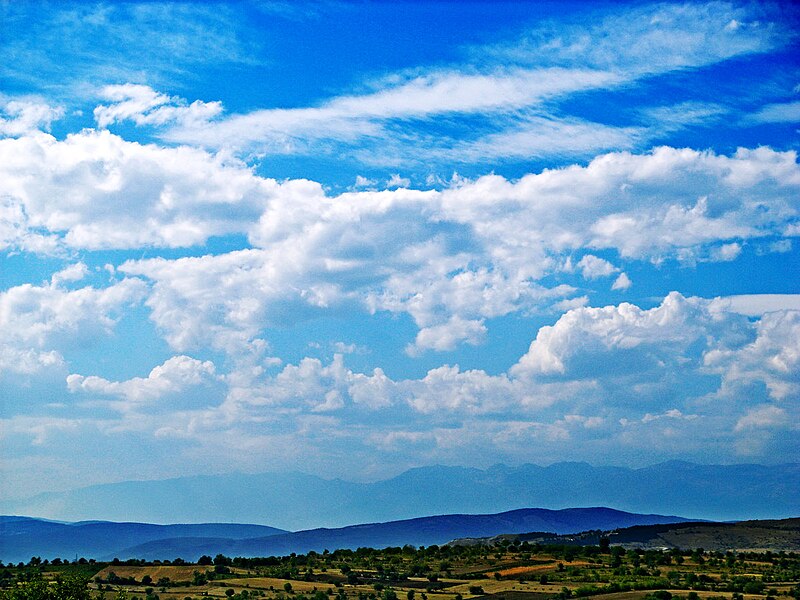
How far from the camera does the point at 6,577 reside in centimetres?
15338

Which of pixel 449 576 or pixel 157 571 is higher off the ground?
pixel 157 571

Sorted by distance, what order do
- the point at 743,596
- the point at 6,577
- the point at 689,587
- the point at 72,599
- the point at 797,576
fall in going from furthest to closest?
the point at 6,577, the point at 797,576, the point at 689,587, the point at 743,596, the point at 72,599

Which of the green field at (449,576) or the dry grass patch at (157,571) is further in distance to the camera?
the dry grass patch at (157,571)

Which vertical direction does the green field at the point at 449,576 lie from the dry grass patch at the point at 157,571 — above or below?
below

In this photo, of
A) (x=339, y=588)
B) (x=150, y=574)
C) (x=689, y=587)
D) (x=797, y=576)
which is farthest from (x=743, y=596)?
(x=150, y=574)

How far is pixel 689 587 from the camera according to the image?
123188 mm

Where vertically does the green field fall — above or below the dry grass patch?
below

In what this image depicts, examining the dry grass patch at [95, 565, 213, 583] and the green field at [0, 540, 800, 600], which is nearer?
the green field at [0, 540, 800, 600]

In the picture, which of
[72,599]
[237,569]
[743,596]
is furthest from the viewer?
[237,569]

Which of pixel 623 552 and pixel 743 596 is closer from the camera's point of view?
pixel 743 596

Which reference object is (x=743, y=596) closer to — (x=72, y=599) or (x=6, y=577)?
(x=72, y=599)

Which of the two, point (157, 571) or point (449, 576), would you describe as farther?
point (157, 571)

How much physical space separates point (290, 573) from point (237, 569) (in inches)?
601

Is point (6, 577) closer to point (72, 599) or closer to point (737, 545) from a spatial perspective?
point (72, 599)
